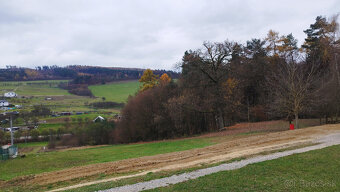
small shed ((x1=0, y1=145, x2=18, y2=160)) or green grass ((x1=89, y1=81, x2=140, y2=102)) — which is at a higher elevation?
green grass ((x1=89, y1=81, x2=140, y2=102))

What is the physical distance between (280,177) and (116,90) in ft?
365

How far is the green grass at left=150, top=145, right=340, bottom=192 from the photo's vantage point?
311 inches

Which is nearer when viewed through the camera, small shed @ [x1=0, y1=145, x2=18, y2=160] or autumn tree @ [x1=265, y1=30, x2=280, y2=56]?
small shed @ [x1=0, y1=145, x2=18, y2=160]

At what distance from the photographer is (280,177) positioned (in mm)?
8898

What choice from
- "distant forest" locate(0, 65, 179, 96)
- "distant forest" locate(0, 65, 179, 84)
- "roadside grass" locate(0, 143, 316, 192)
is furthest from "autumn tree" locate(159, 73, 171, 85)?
"distant forest" locate(0, 65, 179, 84)

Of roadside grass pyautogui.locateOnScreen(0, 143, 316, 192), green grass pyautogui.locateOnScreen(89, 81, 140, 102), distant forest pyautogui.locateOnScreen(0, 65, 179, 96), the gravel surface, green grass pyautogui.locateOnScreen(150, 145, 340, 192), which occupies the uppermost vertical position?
distant forest pyautogui.locateOnScreen(0, 65, 179, 96)

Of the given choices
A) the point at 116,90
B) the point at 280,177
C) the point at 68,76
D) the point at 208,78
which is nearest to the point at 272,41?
the point at 208,78

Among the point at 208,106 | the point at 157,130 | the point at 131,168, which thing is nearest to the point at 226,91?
the point at 208,106

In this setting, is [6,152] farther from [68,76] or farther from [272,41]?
[68,76]

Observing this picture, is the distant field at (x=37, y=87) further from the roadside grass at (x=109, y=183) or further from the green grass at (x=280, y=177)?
the green grass at (x=280, y=177)

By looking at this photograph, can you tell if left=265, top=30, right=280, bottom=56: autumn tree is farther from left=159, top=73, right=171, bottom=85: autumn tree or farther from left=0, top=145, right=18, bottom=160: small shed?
left=0, top=145, right=18, bottom=160: small shed

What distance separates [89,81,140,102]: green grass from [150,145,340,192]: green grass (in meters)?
87.8

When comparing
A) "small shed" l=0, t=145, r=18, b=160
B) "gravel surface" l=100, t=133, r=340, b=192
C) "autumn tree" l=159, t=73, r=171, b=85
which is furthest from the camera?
"autumn tree" l=159, t=73, r=171, b=85

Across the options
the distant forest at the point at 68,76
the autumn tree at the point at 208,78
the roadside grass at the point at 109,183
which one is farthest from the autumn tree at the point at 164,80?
the distant forest at the point at 68,76
